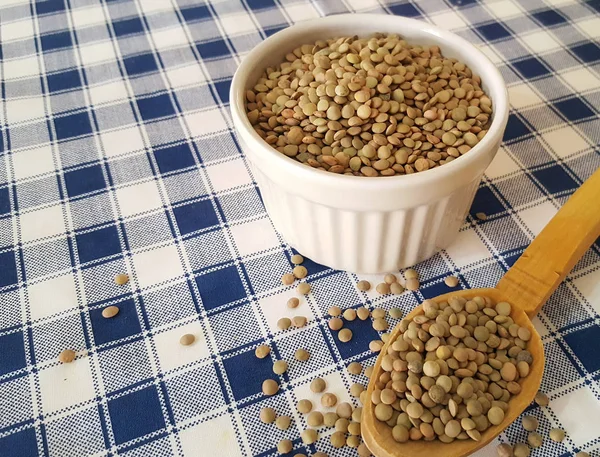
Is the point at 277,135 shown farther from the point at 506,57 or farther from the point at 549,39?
the point at 549,39

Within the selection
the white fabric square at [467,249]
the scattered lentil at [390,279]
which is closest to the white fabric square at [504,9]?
the white fabric square at [467,249]

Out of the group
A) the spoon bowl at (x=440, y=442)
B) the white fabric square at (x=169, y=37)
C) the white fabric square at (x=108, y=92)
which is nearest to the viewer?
the spoon bowl at (x=440, y=442)

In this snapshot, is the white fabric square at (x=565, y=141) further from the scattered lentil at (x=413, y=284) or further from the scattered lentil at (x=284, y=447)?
the scattered lentil at (x=284, y=447)

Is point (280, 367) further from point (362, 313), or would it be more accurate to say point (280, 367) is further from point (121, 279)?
point (121, 279)

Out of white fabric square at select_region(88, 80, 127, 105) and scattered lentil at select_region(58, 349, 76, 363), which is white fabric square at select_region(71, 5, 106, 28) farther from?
scattered lentil at select_region(58, 349, 76, 363)

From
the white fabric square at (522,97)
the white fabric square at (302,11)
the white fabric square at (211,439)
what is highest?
the white fabric square at (302,11)

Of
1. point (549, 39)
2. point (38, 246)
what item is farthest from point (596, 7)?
point (38, 246)

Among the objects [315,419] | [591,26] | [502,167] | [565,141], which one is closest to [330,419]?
[315,419]
